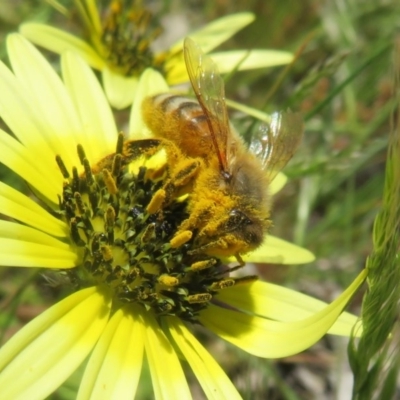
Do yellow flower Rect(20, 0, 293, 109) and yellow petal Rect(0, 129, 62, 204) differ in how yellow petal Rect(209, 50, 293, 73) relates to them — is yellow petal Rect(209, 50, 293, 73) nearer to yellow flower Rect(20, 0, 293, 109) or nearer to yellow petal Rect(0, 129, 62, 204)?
yellow flower Rect(20, 0, 293, 109)

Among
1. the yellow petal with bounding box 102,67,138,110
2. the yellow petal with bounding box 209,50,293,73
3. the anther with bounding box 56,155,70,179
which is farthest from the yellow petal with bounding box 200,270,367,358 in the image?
the yellow petal with bounding box 209,50,293,73

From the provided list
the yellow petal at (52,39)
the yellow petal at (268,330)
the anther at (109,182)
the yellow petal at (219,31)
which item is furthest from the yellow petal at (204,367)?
the yellow petal at (219,31)

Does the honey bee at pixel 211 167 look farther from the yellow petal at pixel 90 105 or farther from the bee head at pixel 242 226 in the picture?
the yellow petal at pixel 90 105

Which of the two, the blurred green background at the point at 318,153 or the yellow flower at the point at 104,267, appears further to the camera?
the blurred green background at the point at 318,153

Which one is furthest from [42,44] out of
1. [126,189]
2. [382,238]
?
[382,238]

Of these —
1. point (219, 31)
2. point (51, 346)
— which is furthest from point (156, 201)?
point (219, 31)

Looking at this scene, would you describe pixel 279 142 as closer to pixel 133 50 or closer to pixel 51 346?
pixel 51 346
